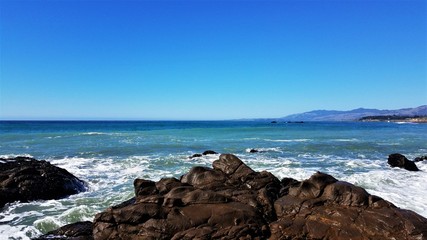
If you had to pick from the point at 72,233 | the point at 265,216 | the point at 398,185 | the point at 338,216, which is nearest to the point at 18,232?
the point at 72,233

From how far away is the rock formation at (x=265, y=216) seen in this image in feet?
33.2

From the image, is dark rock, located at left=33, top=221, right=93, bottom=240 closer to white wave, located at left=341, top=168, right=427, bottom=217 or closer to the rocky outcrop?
the rocky outcrop

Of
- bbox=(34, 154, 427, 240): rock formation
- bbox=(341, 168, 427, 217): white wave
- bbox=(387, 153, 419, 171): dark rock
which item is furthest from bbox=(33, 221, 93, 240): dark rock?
bbox=(387, 153, 419, 171): dark rock

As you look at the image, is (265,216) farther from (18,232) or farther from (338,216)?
(18,232)

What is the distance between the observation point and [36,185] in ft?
57.8

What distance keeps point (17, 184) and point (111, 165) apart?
1139 centimetres

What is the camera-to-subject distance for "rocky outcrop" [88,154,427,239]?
10.1m

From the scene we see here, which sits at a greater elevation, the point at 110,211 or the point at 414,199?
the point at 110,211

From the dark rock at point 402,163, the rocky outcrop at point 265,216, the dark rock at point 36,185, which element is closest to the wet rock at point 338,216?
the rocky outcrop at point 265,216

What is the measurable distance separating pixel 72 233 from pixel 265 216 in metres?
6.76

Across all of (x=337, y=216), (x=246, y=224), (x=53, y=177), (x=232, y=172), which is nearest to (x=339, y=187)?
(x=337, y=216)

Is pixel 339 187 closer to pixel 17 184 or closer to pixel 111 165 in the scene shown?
pixel 17 184

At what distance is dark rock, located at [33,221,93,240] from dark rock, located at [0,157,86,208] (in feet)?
19.7

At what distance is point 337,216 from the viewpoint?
1068 centimetres
